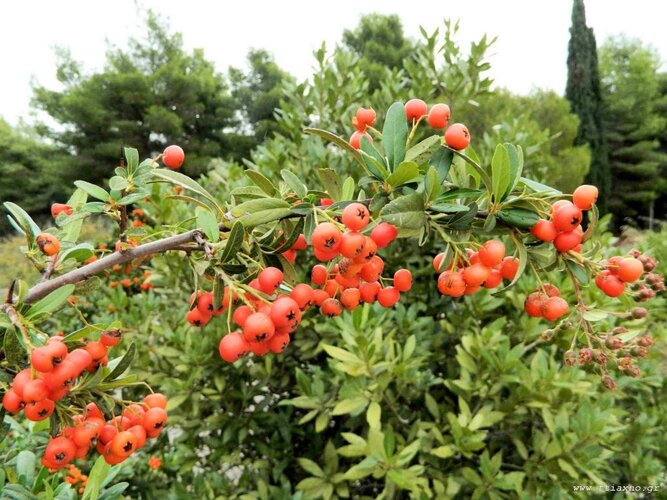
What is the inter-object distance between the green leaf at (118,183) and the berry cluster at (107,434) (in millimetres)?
484

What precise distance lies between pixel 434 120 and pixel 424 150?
158mm

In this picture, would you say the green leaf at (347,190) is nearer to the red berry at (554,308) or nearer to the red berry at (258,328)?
the red berry at (258,328)

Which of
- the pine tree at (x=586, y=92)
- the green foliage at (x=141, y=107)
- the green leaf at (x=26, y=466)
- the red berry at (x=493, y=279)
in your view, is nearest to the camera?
the red berry at (x=493, y=279)

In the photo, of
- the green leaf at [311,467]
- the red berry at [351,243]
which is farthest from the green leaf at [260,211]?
the green leaf at [311,467]

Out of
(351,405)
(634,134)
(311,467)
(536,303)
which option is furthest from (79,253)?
(634,134)

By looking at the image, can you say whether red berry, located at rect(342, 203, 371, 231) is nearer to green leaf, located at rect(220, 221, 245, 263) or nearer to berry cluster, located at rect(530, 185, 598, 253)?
green leaf, located at rect(220, 221, 245, 263)

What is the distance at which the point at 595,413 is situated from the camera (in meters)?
2.17

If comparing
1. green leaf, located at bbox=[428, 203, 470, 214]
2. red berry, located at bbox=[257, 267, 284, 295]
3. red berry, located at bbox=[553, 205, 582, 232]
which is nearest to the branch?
red berry, located at bbox=[257, 267, 284, 295]

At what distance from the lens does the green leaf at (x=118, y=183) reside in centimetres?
101

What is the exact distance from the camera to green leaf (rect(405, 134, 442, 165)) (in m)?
0.92

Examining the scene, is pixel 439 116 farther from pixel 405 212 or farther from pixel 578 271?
pixel 578 271

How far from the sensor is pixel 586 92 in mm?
20156

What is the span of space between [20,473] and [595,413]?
7.75 ft

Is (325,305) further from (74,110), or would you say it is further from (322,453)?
(74,110)
